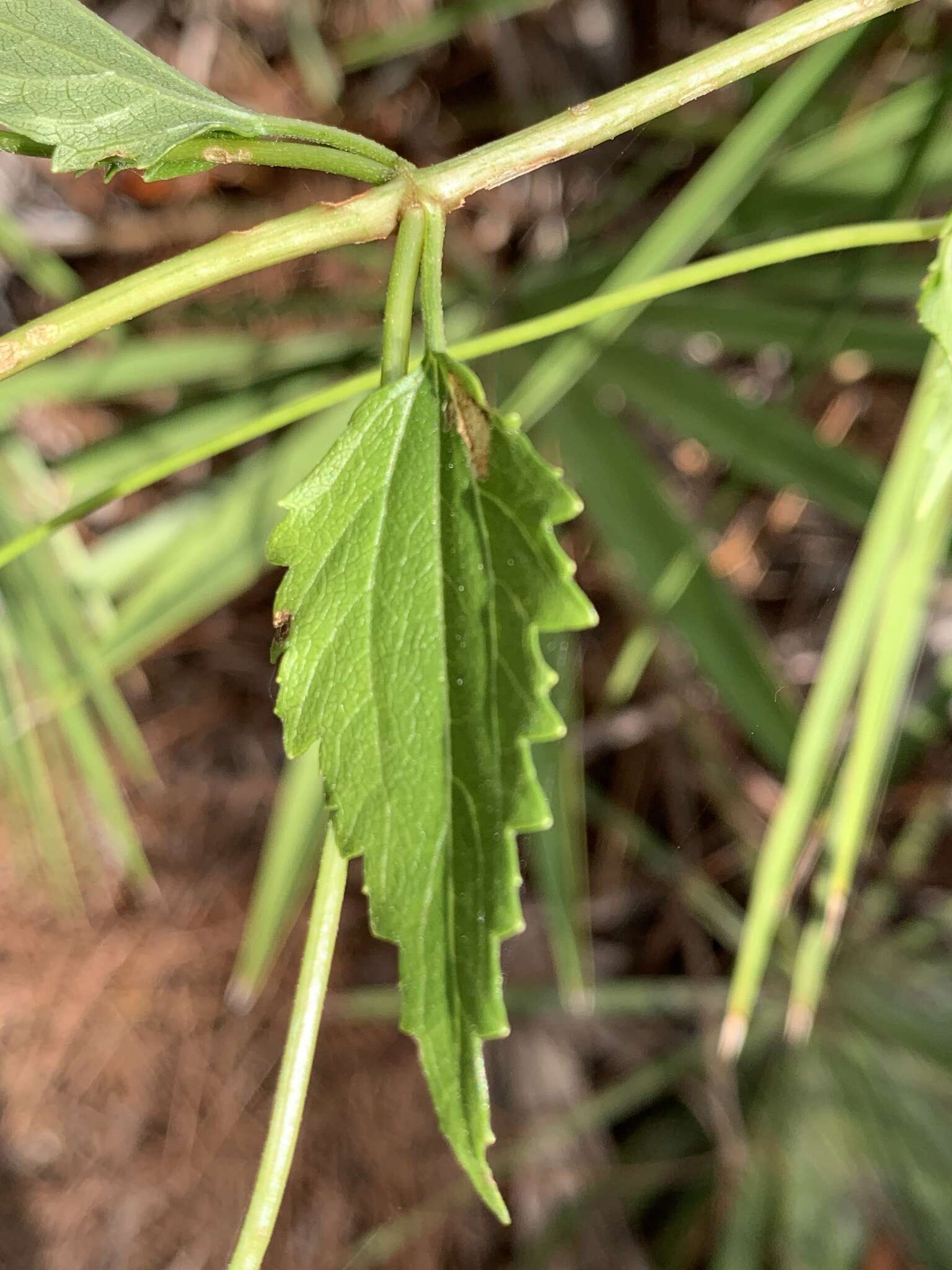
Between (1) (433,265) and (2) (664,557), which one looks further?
(2) (664,557)

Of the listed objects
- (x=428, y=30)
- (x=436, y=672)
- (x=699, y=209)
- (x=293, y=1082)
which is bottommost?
(x=293, y=1082)

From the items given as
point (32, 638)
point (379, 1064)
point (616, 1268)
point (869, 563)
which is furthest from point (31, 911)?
point (869, 563)

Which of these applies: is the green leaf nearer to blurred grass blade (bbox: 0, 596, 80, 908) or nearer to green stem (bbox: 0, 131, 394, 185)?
green stem (bbox: 0, 131, 394, 185)

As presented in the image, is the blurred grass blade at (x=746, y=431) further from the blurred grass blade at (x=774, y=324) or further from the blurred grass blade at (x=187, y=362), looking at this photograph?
the blurred grass blade at (x=187, y=362)

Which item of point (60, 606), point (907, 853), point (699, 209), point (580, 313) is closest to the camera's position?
point (580, 313)

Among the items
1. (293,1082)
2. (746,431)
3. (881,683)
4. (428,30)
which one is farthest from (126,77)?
(428,30)

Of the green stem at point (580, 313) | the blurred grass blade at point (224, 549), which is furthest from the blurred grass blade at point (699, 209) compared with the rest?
the green stem at point (580, 313)

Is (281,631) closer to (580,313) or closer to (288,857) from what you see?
(580,313)
